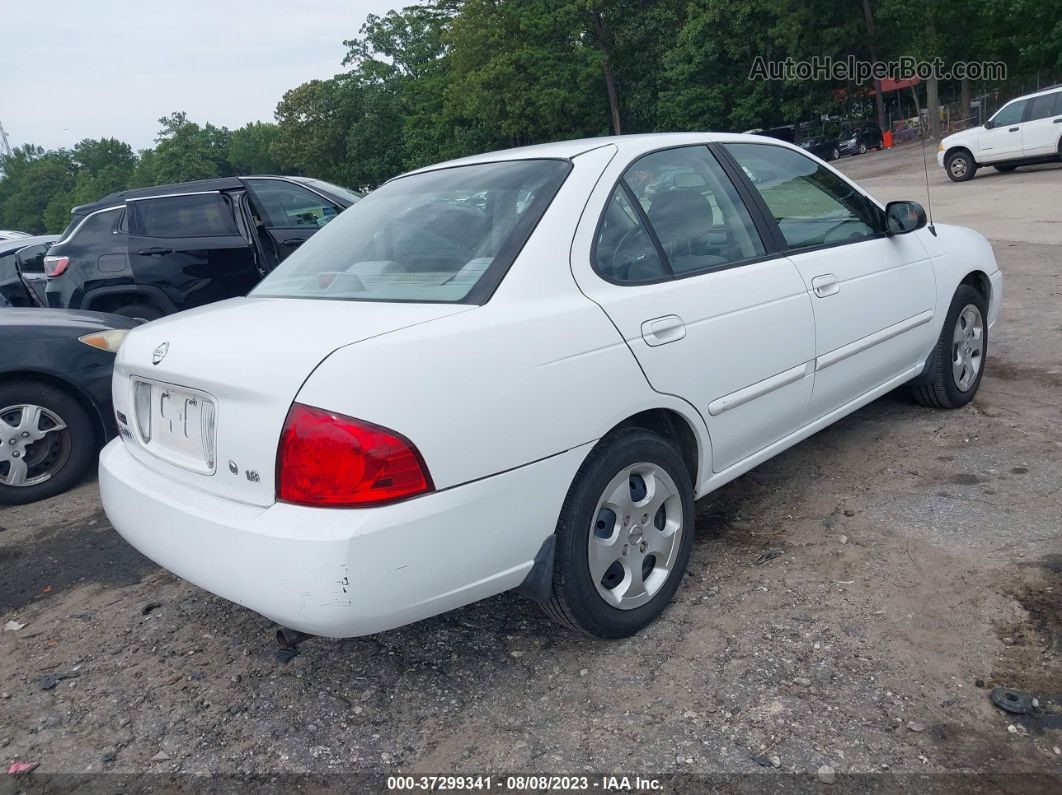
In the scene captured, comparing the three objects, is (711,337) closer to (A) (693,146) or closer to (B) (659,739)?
(A) (693,146)

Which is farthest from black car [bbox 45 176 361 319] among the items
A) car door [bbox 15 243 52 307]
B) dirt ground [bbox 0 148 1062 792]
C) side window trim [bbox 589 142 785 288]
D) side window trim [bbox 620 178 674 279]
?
side window trim [bbox 620 178 674 279]

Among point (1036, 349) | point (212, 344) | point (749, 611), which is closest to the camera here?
point (212, 344)

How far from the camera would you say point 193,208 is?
7688 mm

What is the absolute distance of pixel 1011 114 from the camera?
1859 cm

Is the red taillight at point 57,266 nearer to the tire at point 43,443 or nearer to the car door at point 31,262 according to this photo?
the car door at point 31,262

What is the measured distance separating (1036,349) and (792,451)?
250 cm

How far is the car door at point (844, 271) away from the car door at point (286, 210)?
15.8ft

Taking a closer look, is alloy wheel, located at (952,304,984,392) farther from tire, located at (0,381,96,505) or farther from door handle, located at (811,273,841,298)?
tire, located at (0,381,96,505)

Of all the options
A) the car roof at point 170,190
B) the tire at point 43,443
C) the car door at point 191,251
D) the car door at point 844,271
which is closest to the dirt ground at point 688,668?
the car door at point 844,271

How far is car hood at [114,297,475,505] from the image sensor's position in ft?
7.43

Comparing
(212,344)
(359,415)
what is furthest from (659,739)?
(212,344)

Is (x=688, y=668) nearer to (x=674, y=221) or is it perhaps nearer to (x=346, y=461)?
(x=346, y=461)

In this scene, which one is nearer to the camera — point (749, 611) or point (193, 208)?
point (749, 611)

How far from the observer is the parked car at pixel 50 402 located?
4742 millimetres
